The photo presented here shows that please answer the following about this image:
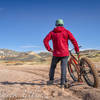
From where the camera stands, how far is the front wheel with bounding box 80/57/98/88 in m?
4.79

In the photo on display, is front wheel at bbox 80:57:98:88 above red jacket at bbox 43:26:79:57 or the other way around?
the other way around

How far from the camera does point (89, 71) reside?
5148 millimetres

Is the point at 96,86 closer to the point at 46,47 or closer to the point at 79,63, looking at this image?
the point at 79,63

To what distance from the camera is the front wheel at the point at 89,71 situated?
15.7 ft

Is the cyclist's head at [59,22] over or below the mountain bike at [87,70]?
over

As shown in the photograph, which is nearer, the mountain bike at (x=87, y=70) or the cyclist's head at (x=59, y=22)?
the mountain bike at (x=87, y=70)

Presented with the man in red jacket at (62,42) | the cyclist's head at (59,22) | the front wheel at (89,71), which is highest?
the cyclist's head at (59,22)

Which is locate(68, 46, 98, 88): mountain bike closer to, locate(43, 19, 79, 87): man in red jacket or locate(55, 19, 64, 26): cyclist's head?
locate(43, 19, 79, 87): man in red jacket

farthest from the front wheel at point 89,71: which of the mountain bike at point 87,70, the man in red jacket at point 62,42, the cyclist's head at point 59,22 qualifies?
the cyclist's head at point 59,22

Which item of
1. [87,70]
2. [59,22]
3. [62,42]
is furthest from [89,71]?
[59,22]

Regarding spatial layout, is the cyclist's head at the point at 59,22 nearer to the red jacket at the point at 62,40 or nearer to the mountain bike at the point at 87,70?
the red jacket at the point at 62,40

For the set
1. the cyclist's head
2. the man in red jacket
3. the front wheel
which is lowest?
the front wheel

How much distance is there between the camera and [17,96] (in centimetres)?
433

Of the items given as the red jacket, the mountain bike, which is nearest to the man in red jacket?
the red jacket
